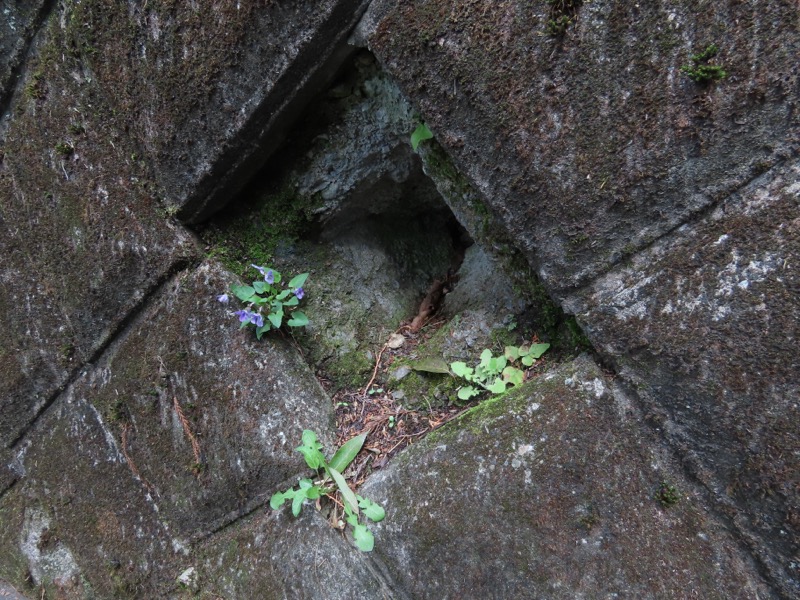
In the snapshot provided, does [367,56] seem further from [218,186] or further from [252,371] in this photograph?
[252,371]

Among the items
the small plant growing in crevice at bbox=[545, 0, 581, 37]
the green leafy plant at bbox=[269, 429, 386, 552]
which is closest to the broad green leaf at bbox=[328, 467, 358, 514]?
the green leafy plant at bbox=[269, 429, 386, 552]

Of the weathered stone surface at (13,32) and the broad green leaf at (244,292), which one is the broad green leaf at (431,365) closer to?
the broad green leaf at (244,292)

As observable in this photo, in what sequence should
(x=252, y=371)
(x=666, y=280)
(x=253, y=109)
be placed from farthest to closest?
(x=252, y=371), (x=253, y=109), (x=666, y=280)

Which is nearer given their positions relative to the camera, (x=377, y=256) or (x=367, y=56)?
(x=367, y=56)

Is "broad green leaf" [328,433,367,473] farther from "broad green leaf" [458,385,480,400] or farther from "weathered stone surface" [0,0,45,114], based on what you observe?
"weathered stone surface" [0,0,45,114]

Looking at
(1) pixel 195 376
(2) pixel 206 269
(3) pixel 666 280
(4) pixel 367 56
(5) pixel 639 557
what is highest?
(4) pixel 367 56

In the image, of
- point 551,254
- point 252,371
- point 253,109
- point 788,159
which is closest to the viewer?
point 788,159

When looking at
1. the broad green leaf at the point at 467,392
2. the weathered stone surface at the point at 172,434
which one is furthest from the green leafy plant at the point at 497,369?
the weathered stone surface at the point at 172,434

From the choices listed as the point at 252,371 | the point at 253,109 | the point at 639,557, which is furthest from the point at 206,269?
the point at 639,557
